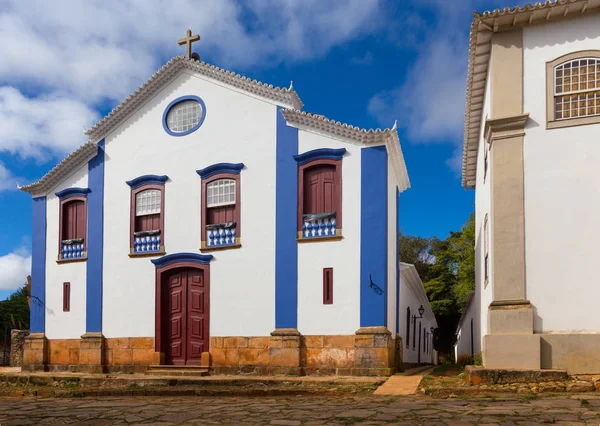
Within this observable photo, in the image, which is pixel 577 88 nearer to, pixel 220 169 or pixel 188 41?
pixel 220 169

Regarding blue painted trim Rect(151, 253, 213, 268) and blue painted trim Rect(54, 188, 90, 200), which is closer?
blue painted trim Rect(151, 253, 213, 268)

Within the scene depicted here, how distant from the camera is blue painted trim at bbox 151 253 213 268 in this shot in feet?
50.4

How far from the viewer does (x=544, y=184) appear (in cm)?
1045

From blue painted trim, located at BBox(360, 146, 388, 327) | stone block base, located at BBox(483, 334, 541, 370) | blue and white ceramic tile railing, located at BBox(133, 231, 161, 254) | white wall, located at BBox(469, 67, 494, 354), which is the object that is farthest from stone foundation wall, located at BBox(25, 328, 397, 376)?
stone block base, located at BBox(483, 334, 541, 370)

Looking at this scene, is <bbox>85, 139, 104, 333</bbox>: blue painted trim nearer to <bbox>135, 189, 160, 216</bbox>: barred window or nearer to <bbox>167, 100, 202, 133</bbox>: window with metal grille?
<bbox>135, 189, 160, 216</bbox>: barred window

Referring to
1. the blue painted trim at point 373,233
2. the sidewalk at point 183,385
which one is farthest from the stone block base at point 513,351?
the blue painted trim at point 373,233

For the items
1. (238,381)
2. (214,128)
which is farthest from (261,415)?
(214,128)

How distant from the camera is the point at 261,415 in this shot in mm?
8023

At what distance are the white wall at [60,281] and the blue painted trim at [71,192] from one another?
5.5 inches

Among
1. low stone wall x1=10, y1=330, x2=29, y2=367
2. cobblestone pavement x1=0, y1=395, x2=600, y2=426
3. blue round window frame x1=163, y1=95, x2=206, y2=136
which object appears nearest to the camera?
cobblestone pavement x1=0, y1=395, x2=600, y2=426

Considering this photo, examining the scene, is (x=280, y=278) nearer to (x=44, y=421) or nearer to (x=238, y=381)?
(x=238, y=381)

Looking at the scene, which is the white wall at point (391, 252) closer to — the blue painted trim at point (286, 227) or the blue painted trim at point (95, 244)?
the blue painted trim at point (286, 227)

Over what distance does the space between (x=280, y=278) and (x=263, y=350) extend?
5.73 ft

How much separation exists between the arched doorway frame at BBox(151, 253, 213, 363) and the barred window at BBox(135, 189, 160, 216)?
55.3 inches
